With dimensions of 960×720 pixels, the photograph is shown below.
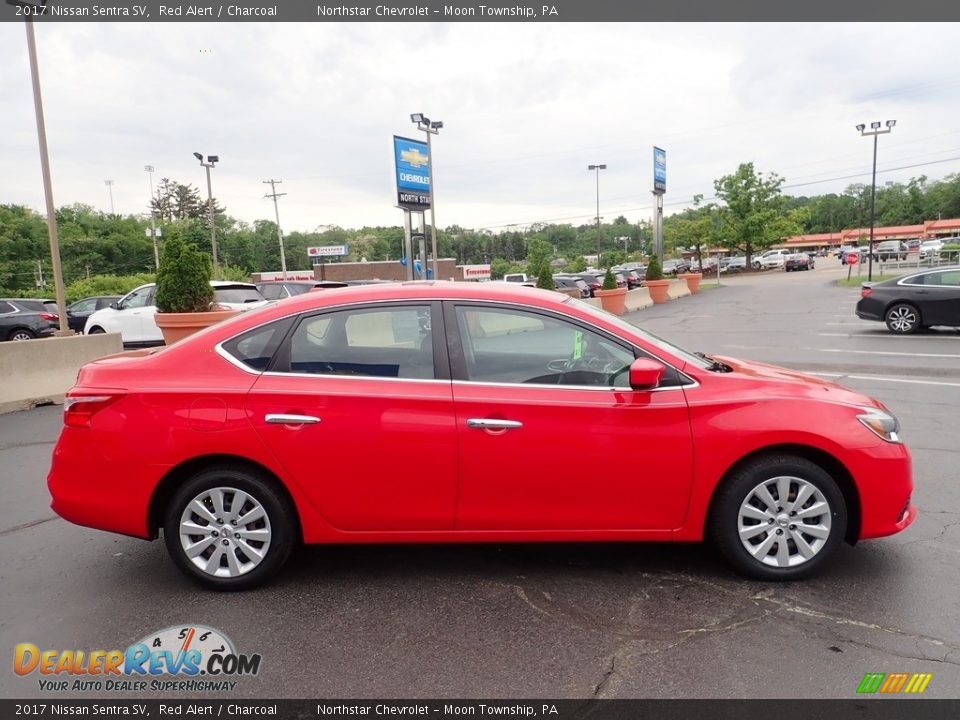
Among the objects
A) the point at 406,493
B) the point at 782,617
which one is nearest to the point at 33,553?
the point at 406,493

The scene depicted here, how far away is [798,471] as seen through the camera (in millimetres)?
3557

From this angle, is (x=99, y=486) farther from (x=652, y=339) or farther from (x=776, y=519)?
(x=776, y=519)

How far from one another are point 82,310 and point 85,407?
2224 cm

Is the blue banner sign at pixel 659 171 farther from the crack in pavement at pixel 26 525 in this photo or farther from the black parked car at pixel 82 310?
the crack in pavement at pixel 26 525

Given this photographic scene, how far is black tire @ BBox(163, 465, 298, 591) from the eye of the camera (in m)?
3.57

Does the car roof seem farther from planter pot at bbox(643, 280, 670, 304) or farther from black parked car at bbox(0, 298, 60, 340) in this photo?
planter pot at bbox(643, 280, 670, 304)

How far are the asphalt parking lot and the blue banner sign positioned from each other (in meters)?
34.0

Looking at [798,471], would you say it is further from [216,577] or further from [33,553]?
[33,553]

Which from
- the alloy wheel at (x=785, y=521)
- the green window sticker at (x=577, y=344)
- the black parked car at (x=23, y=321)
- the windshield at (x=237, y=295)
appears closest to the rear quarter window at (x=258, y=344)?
the green window sticker at (x=577, y=344)

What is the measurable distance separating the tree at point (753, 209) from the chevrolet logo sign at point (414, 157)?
36.3 m

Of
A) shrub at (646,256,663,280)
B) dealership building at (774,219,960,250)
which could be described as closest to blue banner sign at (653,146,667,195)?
shrub at (646,256,663,280)

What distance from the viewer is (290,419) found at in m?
3.53

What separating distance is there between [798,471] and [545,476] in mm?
1358

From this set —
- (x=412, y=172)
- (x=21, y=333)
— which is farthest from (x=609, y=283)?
(x=21, y=333)
